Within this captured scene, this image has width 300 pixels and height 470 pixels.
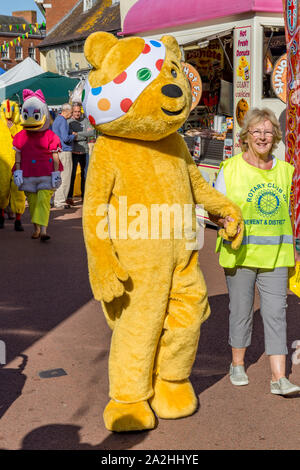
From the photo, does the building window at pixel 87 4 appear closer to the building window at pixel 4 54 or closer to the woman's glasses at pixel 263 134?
the building window at pixel 4 54

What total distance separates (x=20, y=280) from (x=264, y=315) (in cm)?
346

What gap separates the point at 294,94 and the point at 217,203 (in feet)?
7.53

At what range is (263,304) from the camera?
409cm

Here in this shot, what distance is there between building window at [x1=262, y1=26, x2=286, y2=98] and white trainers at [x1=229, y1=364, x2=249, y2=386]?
4949 millimetres

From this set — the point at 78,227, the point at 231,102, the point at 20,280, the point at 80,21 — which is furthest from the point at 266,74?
the point at 80,21

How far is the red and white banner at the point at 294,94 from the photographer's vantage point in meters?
5.67

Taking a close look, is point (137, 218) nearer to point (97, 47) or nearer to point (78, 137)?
point (97, 47)

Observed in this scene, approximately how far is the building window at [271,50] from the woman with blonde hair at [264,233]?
175 inches

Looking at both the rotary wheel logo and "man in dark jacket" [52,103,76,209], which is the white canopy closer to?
"man in dark jacket" [52,103,76,209]

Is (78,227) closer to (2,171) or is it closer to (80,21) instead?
(2,171)

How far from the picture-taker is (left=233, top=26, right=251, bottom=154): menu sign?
8266 mm

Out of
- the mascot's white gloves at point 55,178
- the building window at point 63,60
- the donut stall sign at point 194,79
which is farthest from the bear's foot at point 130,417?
the building window at point 63,60

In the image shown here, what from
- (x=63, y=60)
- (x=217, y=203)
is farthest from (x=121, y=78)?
(x=63, y=60)

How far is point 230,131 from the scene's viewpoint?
9227mm
